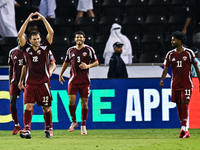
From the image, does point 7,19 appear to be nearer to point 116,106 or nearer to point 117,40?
point 117,40

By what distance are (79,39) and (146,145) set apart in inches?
130

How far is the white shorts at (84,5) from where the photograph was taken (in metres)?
14.4

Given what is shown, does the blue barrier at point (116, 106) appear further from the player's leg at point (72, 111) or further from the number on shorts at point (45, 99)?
the number on shorts at point (45, 99)

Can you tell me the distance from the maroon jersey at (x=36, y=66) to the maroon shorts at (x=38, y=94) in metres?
0.08

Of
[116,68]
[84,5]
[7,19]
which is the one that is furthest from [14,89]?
[84,5]

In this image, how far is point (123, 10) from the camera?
15.9m

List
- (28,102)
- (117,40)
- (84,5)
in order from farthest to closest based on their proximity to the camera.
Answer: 1. (84,5)
2. (117,40)
3. (28,102)

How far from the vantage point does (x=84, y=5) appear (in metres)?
14.5

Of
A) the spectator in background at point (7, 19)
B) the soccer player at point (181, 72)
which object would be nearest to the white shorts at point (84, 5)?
the spectator in background at point (7, 19)

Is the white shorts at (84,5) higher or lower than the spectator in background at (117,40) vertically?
higher

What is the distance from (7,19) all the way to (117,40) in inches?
140

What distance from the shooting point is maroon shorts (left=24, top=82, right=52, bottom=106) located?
7762 millimetres

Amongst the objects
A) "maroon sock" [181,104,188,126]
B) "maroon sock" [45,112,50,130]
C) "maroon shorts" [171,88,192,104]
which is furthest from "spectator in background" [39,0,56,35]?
"maroon sock" [181,104,188,126]

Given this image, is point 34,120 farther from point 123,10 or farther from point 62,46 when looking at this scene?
point 123,10
